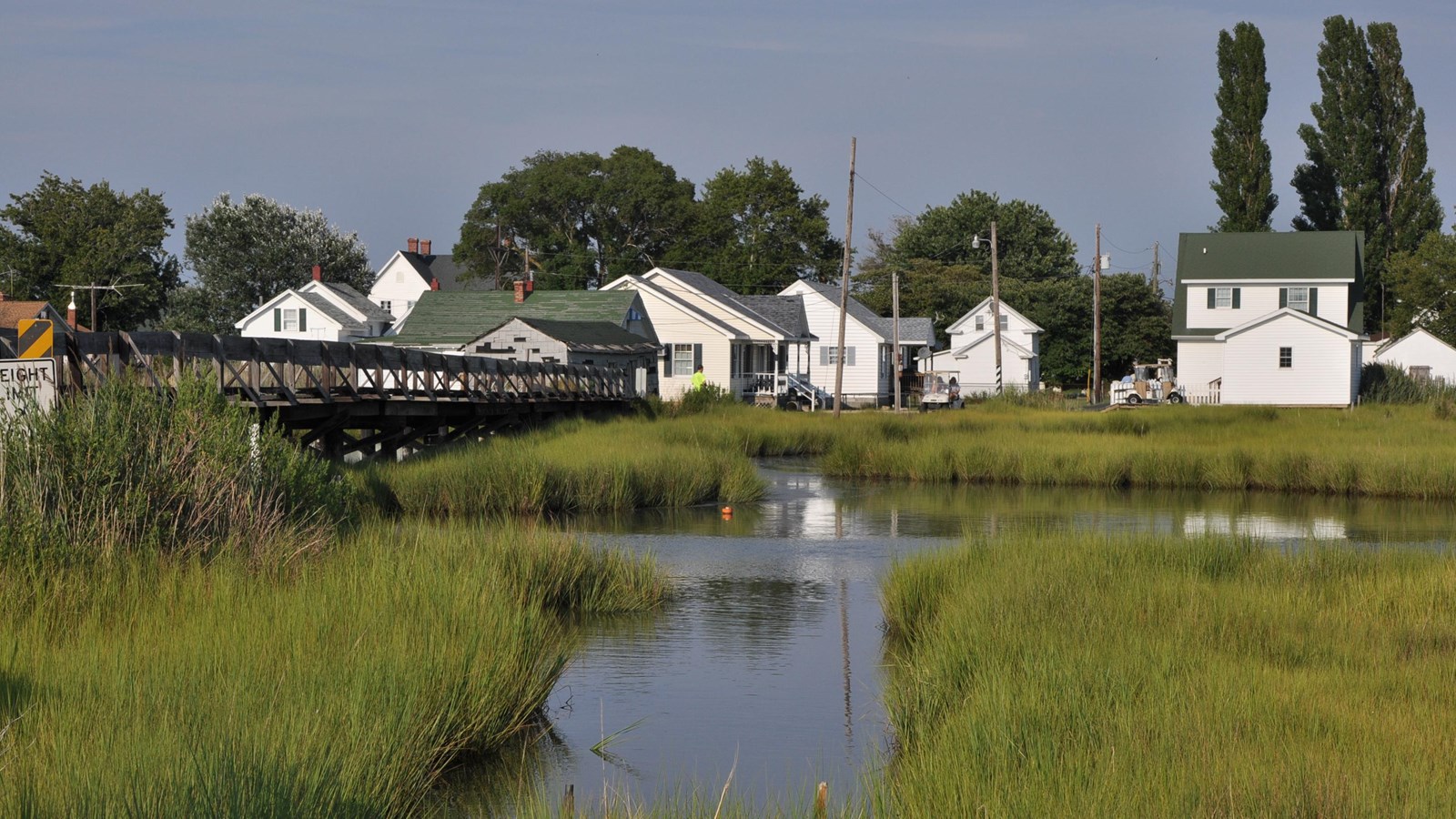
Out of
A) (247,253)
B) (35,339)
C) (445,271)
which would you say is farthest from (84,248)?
(35,339)

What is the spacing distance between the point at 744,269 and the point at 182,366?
75.0m

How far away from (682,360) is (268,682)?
50420mm

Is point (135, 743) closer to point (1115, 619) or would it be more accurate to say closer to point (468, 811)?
point (468, 811)

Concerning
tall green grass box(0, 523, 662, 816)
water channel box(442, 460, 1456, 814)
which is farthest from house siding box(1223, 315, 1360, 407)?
tall green grass box(0, 523, 662, 816)

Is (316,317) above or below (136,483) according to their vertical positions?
above

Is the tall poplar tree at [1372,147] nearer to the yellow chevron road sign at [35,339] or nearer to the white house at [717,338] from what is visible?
the white house at [717,338]

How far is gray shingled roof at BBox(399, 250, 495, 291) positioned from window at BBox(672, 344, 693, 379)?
38.6 meters

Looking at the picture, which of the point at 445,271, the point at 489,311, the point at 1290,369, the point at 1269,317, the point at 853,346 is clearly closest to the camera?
the point at 1290,369

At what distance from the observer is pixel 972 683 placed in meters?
9.86

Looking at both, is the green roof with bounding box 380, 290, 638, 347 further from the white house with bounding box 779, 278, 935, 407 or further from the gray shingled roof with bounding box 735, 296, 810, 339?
the white house with bounding box 779, 278, 935, 407

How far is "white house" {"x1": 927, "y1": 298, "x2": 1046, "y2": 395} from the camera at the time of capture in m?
68.9

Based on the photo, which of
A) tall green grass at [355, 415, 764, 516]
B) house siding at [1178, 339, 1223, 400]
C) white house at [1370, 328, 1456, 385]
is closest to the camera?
tall green grass at [355, 415, 764, 516]

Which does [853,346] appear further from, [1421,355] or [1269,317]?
[1421,355]

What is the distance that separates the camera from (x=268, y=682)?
8391mm
